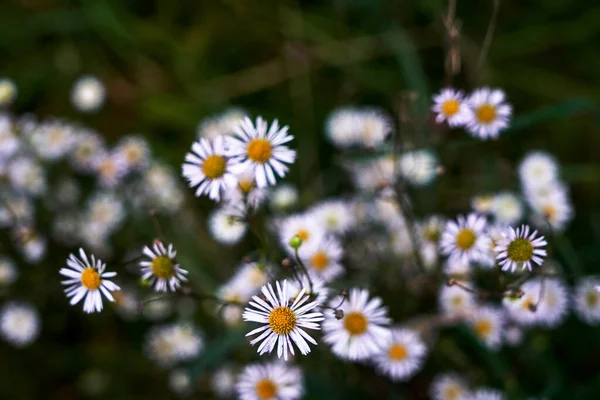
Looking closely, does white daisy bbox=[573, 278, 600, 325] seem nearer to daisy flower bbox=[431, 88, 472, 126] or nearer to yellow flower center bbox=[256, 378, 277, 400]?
daisy flower bbox=[431, 88, 472, 126]

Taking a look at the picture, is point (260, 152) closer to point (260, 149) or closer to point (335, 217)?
point (260, 149)

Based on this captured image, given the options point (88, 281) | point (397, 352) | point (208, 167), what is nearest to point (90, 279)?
point (88, 281)

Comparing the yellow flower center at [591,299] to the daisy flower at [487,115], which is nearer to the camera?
the daisy flower at [487,115]

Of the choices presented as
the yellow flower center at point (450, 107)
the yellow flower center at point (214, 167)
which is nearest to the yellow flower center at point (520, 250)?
the yellow flower center at point (450, 107)

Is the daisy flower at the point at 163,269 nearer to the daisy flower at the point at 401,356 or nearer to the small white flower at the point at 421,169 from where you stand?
the daisy flower at the point at 401,356

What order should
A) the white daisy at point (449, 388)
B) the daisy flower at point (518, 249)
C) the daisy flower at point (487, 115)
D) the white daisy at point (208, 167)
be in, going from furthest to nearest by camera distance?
the white daisy at point (449, 388)
the daisy flower at point (487, 115)
the white daisy at point (208, 167)
the daisy flower at point (518, 249)

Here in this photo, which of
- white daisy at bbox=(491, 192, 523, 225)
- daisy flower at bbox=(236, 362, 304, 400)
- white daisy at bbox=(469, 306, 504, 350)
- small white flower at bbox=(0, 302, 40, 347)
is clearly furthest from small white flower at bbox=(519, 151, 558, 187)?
small white flower at bbox=(0, 302, 40, 347)
